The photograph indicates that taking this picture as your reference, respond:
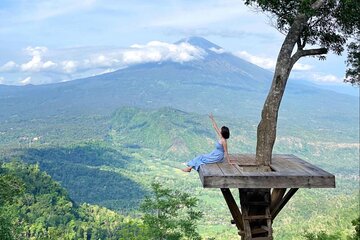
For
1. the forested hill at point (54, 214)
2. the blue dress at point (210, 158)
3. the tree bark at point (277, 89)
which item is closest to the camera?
the tree bark at point (277, 89)

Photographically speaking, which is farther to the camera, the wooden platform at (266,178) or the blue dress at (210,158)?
the blue dress at (210,158)

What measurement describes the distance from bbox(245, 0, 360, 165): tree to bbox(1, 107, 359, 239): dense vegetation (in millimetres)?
8055

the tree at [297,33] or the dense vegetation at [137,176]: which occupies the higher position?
the tree at [297,33]

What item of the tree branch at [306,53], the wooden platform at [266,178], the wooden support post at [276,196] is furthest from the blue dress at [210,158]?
the tree branch at [306,53]

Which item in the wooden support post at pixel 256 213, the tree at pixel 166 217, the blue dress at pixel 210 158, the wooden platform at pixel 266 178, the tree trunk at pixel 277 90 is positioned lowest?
the tree at pixel 166 217

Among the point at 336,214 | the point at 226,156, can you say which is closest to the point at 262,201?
the point at 226,156

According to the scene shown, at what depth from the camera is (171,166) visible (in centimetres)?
14825

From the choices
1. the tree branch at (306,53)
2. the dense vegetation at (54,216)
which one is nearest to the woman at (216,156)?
the tree branch at (306,53)

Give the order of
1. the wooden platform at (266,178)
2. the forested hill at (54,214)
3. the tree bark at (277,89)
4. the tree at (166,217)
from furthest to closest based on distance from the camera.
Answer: the forested hill at (54,214), the tree at (166,217), the tree bark at (277,89), the wooden platform at (266,178)

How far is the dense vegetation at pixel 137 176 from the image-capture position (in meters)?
45.5

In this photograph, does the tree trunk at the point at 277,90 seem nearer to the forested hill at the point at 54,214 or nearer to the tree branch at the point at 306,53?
the tree branch at the point at 306,53

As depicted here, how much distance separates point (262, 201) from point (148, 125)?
192148mm

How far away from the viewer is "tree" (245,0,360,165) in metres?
4.75

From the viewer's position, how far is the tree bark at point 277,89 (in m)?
4.75
